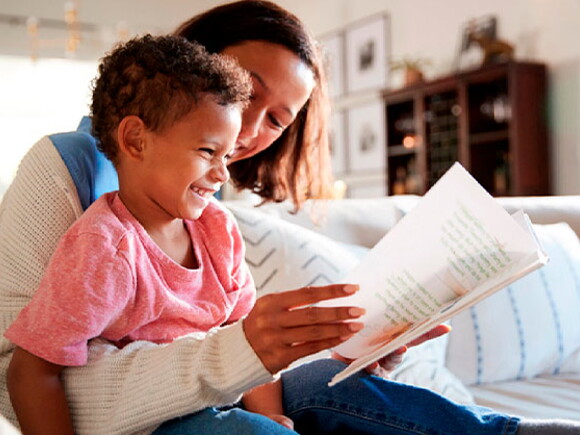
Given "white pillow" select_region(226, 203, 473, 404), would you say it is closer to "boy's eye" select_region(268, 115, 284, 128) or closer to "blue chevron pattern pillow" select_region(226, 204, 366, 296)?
"blue chevron pattern pillow" select_region(226, 204, 366, 296)

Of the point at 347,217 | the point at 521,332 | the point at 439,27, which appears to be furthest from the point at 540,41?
the point at 521,332

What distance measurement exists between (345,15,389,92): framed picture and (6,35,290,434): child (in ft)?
15.8

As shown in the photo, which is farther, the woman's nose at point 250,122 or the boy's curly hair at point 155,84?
the woman's nose at point 250,122

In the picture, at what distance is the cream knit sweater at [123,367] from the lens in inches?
30.3

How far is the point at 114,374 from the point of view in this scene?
0.83 m

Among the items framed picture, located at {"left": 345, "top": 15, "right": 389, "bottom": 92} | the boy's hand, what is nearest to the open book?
the boy's hand

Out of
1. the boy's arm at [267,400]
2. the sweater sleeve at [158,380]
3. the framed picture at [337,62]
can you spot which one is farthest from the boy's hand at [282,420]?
the framed picture at [337,62]

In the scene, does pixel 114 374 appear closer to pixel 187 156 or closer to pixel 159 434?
pixel 159 434

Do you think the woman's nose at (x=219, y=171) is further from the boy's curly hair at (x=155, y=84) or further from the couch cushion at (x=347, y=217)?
the couch cushion at (x=347, y=217)

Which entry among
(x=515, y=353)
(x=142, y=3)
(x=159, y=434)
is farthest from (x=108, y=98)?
(x=142, y=3)

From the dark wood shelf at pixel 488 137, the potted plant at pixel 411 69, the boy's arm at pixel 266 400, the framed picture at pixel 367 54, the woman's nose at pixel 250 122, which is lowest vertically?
the boy's arm at pixel 266 400

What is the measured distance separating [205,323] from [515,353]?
3.19ft

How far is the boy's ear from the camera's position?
0.91 meters

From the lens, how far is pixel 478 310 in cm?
168
